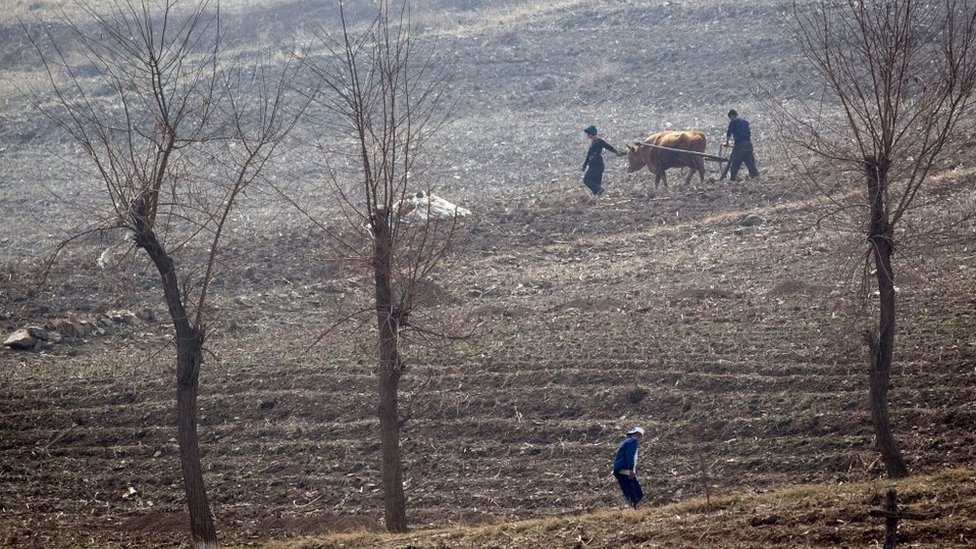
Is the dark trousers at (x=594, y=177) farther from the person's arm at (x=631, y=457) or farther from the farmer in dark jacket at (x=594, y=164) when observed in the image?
the person's arm at (x=631, y=457)

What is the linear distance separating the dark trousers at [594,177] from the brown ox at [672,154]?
0.75 m

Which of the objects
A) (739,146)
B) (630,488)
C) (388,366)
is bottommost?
(630,488)

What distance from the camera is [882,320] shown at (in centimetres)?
1030

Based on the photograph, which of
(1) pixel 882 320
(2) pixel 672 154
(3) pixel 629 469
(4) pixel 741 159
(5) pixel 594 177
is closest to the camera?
(3) pixel 629 469

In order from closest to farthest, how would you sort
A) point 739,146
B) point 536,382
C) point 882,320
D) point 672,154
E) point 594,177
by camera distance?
point 882,320 < point 536,382 < point 739,146 < point 672,154 < point 594,177

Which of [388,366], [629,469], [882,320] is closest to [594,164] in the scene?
[882,320]

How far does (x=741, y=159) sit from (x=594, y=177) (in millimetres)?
2909

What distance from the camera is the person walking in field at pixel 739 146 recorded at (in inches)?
808

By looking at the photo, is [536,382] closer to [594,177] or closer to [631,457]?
[631,457]

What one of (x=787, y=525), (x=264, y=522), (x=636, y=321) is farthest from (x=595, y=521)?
(x=636, y=321)

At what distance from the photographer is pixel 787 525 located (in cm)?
850

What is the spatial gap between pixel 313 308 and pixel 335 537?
8185mm

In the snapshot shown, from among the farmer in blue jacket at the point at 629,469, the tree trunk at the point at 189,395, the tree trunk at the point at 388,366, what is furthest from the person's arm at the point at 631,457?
the tree trunk at the point at 189,395

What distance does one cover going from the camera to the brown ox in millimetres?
21656
